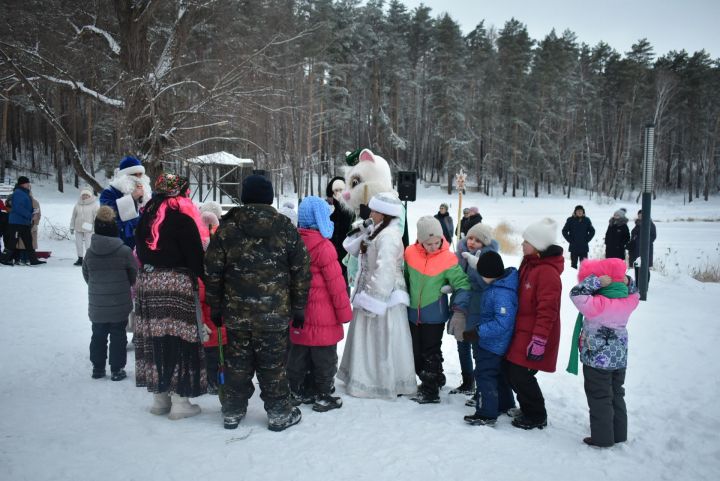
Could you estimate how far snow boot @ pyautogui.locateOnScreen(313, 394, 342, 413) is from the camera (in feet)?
12.6

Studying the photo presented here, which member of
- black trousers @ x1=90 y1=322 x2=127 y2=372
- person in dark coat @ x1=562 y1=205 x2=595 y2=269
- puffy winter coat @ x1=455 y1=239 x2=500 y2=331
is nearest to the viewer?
puffy winter coat @ x1=455 y1=239 x2=500 y2=331

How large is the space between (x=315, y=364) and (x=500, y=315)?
155 centimetres

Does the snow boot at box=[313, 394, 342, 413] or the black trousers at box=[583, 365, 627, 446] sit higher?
the black trousers at box=[583, 365, 627, 446]

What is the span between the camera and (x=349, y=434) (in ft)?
11.3

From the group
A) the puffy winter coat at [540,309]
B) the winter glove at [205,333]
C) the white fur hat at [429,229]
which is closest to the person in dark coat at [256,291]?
the winter glove at [205,333]

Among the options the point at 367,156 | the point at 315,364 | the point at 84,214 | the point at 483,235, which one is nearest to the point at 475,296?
the point at 483,235

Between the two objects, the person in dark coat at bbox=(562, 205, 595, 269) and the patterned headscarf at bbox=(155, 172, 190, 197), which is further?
the person in dark coat at bbox=(562, 205, 595, 269)

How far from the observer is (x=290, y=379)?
396cm

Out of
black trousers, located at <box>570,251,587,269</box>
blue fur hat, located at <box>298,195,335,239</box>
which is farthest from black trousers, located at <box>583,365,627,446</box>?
Result: black trousers, located at <box>570,251,587,269</box>

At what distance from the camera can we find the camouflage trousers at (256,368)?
3.35 meters

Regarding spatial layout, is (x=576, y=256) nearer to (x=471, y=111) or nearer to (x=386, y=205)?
(x=386, y=205)

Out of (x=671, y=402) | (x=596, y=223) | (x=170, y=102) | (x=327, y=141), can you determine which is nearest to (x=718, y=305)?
(x=671, y=402)

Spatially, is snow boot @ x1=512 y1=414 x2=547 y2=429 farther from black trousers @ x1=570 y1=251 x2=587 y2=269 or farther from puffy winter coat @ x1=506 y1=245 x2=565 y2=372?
black trousers @ x1=570 y1=251 x2=587 y2=269

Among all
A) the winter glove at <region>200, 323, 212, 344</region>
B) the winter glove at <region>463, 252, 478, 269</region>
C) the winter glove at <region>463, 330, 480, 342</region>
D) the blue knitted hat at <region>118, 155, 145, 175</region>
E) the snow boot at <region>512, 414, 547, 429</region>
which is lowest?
the snow boot at <region>512, 414, 547, 429</region>
